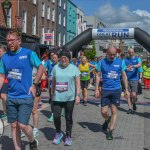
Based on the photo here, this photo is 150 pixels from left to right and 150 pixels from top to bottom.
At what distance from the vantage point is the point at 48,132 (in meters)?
8.16

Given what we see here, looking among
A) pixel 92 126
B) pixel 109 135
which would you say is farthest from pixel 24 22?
pixel 109 135

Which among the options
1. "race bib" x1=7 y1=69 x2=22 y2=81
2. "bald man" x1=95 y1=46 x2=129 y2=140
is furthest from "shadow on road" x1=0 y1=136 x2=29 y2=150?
"bald man" x1=95 y1=46 x2=129 y2=140

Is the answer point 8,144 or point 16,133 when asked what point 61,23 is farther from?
point 16,133

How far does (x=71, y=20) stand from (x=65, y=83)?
166 feet

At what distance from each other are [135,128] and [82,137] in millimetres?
1628

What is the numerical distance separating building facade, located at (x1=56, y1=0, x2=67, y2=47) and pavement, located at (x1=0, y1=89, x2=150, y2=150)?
36.8 metres

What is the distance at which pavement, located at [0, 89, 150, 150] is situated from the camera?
6953mm

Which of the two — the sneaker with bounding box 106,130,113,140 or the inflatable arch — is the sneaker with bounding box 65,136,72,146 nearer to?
the sneaker with bounding box 106,130,113,140

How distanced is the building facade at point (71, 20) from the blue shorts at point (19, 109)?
48663mm

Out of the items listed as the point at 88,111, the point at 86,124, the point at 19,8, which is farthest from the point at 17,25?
the point at 86,124

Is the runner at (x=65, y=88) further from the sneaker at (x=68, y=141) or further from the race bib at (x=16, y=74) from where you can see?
the race bib at (x=16, y=74)

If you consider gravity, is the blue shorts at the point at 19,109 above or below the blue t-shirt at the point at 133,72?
below

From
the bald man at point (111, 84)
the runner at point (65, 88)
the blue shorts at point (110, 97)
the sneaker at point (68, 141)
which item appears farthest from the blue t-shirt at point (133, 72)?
the sneaker at point (68, 141)

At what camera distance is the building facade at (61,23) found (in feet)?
157
